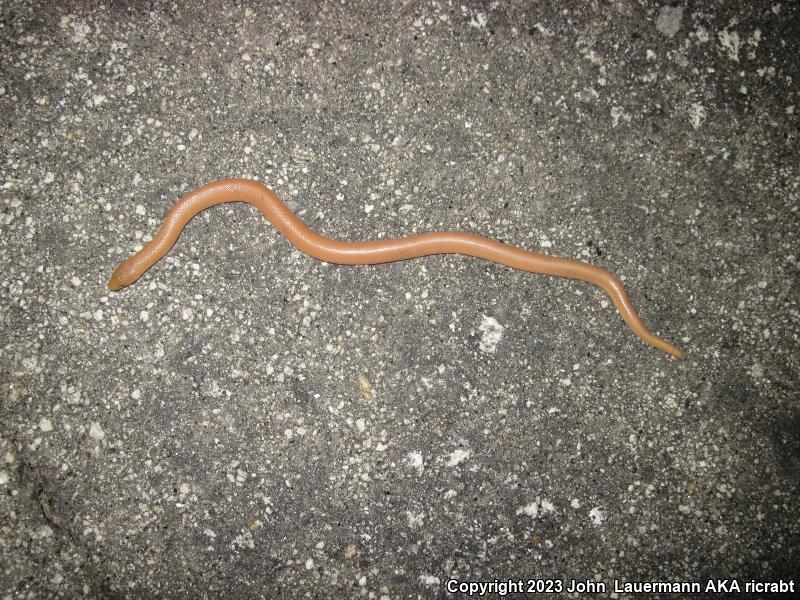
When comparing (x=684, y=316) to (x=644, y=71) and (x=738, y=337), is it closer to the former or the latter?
(x=738, y=337)

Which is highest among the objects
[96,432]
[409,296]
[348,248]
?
[348,248]

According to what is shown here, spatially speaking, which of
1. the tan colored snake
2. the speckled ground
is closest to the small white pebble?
the speckled ground

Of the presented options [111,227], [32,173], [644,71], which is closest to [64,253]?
[111,227]

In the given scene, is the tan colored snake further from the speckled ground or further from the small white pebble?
the small white pebble

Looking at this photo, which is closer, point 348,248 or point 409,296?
point 348,248

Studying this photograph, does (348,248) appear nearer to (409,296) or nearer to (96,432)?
(409,296)

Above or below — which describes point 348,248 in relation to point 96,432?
above

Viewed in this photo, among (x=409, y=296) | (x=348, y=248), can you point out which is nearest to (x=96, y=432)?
(x=348, y=248)
